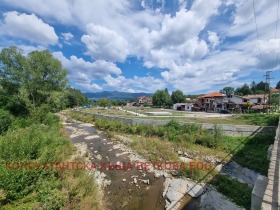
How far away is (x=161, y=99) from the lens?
66125 mm


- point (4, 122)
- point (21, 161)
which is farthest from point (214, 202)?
point (4, 122)

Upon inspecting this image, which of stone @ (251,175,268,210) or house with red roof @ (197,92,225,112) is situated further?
house with red roof @ (197,92,225,112)

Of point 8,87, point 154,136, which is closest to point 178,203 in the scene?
point 154,136

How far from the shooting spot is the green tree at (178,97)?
66.1m

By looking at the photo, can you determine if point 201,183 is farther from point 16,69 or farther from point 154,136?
point 16,69

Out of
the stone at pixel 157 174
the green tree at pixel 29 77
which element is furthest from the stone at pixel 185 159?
the green tree at pixel 29 77

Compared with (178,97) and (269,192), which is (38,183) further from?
(178,97)

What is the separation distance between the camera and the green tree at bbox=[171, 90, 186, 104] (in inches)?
2603

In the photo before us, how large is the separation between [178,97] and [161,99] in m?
7.62

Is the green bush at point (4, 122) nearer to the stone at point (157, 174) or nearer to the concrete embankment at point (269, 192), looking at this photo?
the stone at point (157, 174)

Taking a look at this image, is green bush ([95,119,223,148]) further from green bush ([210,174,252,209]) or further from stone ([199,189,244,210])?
stone ([199,189,244,210])

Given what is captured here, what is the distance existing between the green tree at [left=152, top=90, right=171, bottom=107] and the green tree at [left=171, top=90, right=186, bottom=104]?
2.63m

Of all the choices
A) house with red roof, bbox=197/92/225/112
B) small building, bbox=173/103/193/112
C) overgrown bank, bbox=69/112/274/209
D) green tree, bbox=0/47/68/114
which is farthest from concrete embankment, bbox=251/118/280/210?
small building, bbox=173/103/193/112

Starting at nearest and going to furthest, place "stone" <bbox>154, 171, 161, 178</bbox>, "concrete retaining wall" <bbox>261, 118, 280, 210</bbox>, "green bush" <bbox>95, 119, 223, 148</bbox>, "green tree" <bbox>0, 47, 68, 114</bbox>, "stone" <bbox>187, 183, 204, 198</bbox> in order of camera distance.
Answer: "concrete retaining wall" <bbox>261, 118, 280, 210</bbox>
"stone" <bbox>187, 183, 204, 198</bbox>
"stone" <bbox>154, 171, 161, 178</bbox>
"green bush" <bbox>95, 119, 223, 148</bbox>
"green tree" <bbox>0, 47, 68, 114</bbox>
